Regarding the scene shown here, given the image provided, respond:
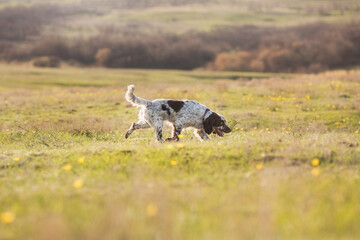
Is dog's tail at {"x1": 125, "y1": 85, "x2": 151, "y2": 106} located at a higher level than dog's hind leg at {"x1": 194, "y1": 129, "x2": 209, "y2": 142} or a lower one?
higher

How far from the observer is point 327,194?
19.9 ft

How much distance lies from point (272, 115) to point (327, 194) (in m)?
11.7

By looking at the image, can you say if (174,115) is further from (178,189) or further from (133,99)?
(178,189)

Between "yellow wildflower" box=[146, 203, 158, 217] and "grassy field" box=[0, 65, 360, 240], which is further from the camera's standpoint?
"yellow wildflower" box=[146, 203, 158, 217]

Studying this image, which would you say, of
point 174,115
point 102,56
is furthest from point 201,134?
point 102,56

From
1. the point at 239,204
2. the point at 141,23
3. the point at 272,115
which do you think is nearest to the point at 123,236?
the point at 239,204

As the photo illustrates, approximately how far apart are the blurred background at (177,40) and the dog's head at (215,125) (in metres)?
62.2

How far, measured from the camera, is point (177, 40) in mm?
92250

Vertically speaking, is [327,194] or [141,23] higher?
[141,23]

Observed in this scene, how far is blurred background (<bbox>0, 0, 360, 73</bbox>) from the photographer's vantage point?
76812 mm

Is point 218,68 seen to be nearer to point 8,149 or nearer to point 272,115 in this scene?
point 272,115

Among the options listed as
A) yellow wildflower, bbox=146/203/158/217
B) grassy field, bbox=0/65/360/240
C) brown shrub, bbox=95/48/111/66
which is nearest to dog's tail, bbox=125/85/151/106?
grassy field, bbox=0/65/360/240

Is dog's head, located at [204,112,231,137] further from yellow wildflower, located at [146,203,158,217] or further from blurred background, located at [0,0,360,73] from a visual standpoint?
blurred background, located at [0,0,360,73]

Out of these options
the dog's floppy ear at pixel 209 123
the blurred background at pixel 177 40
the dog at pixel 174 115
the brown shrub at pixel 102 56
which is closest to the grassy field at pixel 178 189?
the dog at pixel 174 115
